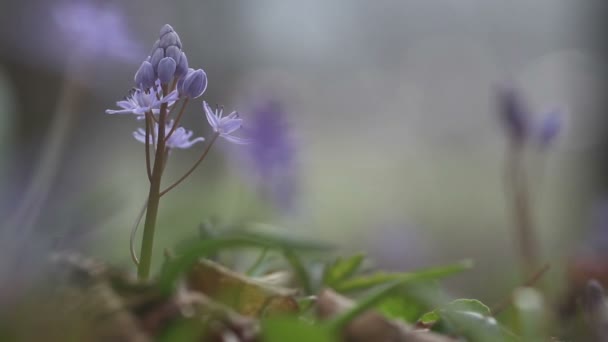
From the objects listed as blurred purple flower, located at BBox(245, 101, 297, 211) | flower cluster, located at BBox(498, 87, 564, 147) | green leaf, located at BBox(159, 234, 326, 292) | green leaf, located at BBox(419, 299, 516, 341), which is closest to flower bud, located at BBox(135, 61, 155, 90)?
green leaf, located at BBox(159, 234, 326, 292)

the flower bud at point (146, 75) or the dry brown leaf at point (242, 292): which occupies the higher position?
the flower bud at point (146, 75)

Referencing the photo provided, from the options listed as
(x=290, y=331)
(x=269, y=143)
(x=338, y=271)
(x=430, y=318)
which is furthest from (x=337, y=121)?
(x=290, y=331)

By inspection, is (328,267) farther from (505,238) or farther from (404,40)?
(404,40)

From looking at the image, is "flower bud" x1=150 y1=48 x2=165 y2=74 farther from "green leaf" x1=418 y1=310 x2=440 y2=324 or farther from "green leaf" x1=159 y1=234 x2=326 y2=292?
"green leaf" x1=418 y1=310 x2=440 y2=324

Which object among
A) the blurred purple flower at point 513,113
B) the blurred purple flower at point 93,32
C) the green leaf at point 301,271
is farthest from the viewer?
the blurred purple flower at point 93,32

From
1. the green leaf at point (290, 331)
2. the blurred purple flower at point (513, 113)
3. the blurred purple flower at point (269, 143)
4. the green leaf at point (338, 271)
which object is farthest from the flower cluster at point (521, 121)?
the green leaf at point (290, 331)

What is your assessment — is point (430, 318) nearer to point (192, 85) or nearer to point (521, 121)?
point (192, 85)

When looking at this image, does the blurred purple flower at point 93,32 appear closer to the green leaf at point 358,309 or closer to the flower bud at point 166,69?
the flower bud at point 166,69
